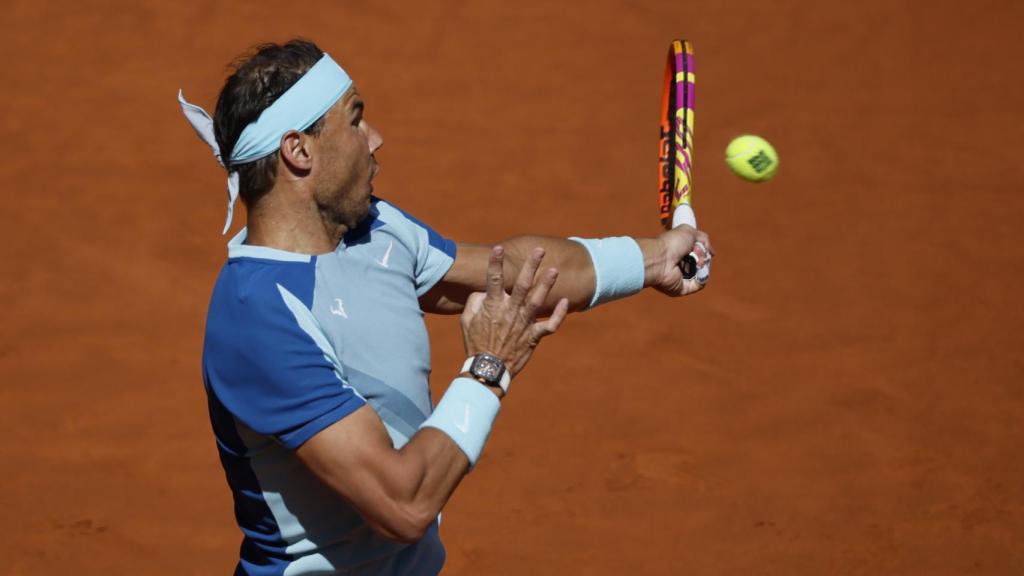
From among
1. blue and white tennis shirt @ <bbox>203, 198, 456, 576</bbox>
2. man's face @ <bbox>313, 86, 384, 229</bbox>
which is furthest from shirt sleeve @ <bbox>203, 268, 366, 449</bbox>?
man's face @ <bbox>313, 86, 384, 229</bbox>

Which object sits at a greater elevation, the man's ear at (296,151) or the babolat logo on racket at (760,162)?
the man's ear at (296,151)

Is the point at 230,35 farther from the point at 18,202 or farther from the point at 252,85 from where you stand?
the point at 252,85

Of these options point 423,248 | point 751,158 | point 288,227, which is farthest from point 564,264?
point 751,158

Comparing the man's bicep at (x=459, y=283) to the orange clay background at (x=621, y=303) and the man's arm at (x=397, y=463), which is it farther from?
the orange clay background at (x=621, y=303)

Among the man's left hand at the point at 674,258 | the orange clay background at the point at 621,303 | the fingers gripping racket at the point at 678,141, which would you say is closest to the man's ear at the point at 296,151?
the man's left hand at the point at 674,258

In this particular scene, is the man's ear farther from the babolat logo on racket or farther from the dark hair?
the babolat logo on racket

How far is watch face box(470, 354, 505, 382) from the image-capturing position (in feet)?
10.2

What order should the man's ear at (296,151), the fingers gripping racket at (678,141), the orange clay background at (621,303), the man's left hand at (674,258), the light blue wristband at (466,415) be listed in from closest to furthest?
the light blue wristband at (466,415), the man's ear at (296,151), the man's left hand at (674,258), the fingers gripping racket at (678,141), the orange clay background at (621,303)

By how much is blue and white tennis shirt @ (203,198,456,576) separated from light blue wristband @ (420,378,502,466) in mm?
196

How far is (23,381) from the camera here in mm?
6961

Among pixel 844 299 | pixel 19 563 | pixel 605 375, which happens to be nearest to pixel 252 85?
pixel 19 563

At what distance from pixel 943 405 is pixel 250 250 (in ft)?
15.6

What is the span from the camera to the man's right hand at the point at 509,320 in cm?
310

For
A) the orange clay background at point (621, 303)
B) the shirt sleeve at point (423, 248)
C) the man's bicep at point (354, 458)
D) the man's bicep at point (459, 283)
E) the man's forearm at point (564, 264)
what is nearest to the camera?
the man's bicep at point (354, 458)
